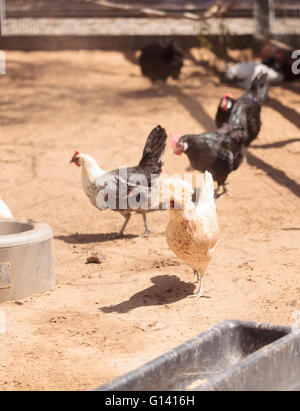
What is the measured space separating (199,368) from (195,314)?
103cm

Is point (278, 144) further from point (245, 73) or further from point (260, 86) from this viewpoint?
point (245, 73)

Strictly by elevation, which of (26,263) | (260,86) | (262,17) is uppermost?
(262,17)

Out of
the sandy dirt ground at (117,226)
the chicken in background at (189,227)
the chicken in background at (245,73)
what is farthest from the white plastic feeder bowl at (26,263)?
the chicken in background at (245,73)

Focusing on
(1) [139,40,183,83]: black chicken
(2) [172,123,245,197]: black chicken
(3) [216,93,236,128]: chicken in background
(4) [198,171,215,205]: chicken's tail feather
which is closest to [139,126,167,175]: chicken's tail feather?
(2) [172,123,245,197]: black chicken

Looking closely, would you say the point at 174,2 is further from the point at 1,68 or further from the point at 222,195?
the point at 222,195

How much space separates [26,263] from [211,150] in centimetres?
249

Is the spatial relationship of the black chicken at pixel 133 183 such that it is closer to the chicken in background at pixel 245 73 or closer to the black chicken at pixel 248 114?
the black chicken at pixel 248 114

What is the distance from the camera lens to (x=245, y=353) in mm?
3527

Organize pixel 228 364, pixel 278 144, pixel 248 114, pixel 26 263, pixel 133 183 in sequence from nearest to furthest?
pixel 228 364 → pixel 26 263 → pixel 133 183 → pixel 248 114 → pixel 278 144

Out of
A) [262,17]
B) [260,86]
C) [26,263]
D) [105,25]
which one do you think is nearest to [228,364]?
[26,263]

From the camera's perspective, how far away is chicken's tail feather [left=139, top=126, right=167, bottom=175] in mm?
6102

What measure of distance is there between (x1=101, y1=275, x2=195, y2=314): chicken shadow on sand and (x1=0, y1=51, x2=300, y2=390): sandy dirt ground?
0.04ft

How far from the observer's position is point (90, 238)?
20.4 ft
